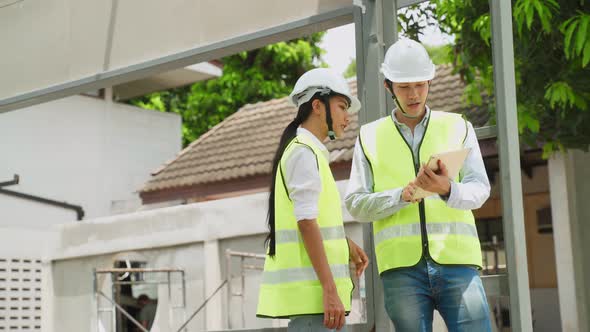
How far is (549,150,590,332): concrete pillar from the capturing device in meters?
9.04

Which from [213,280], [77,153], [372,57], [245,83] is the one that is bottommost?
[213,280]

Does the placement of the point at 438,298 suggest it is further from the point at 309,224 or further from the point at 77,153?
the point at 77,153

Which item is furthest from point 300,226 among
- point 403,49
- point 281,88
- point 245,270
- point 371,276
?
point 281,88

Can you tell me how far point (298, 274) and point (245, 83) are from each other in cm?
1723

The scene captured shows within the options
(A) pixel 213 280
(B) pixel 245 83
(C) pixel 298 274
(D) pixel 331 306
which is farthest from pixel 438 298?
(B) pixel 245 83

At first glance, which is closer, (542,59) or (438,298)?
(438,298)

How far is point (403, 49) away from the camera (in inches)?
112

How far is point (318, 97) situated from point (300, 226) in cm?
46

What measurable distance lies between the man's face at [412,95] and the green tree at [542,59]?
132 inches

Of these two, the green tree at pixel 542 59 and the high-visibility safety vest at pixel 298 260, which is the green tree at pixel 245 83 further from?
the high-visibility safety vest at pixel 298 260

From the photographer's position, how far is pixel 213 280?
35.2ft

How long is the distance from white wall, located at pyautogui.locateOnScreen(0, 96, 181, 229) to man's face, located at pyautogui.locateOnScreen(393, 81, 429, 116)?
12.3 m

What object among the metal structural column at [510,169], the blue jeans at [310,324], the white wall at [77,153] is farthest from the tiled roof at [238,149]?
the blue jeans at [310,324]

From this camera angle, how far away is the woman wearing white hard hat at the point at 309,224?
2.80m
